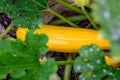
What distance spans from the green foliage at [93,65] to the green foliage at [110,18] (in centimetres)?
78

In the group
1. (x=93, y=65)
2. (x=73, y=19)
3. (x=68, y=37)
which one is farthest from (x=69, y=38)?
(x=93, y=65)

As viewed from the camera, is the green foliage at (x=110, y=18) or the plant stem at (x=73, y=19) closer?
the green foliage at (x=110, y=18)

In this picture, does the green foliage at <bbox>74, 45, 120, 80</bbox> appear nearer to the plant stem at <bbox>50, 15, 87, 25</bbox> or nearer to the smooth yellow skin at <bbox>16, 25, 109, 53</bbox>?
the smooth yellow skin at <bbox>16, 25, 109, 53</bbox>

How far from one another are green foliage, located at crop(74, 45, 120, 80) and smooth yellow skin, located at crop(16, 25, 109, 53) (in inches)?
17.4

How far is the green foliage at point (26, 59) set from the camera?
4.77 ft

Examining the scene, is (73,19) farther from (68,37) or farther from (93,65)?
(93,65)

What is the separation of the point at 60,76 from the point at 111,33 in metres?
1.61

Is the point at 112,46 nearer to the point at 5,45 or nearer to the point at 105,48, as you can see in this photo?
the point at 5,45

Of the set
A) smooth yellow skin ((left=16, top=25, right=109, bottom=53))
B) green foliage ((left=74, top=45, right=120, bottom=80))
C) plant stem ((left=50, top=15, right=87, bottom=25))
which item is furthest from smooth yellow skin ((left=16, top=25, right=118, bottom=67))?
green foliage ((left=74, top=45, right=120, bottom=80))

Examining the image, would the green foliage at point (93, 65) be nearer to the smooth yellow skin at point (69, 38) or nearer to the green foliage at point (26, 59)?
the green foliage at point (26, 59)

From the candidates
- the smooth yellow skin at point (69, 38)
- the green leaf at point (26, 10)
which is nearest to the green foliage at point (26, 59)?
the green leaf at point (26, 10)

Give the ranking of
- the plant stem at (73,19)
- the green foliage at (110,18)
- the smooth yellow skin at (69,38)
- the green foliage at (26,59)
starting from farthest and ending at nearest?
the plant stem at (73,19)
the smooth yellow skin at (69,38)
the green foliage at (26,59)
the green foliage at (110,18)

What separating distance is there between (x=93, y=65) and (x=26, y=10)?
0.60 meters

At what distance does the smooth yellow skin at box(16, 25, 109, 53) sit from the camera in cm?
195
